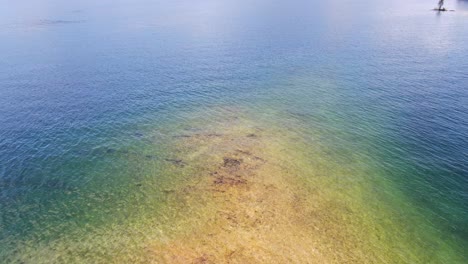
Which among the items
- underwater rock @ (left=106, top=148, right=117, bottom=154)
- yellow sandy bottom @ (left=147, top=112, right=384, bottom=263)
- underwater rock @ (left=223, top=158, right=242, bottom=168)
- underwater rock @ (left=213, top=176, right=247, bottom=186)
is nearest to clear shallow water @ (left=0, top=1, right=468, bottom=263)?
underwater rock @ (left=106, top=148, right=117, bottom=154)

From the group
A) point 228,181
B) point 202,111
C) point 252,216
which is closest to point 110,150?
point 202,111

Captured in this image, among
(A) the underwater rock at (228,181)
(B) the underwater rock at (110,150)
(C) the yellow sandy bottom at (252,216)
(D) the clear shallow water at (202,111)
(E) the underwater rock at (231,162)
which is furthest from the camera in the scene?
(B) the underwater rock at (110,150)

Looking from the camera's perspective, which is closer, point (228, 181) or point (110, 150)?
point (228, 181)

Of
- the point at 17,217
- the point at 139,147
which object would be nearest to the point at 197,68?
the point at 139,147

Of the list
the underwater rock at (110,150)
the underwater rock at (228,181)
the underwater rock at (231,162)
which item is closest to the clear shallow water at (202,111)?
the underwater rock at (110,150)

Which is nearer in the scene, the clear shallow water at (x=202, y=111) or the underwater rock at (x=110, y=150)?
the clear shallow water at (x=202, y=111)

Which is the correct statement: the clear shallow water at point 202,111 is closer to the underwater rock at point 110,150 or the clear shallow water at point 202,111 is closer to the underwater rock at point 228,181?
the underwater rock at point 110,150

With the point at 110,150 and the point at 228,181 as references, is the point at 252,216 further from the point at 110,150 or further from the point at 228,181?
the point at 110,150

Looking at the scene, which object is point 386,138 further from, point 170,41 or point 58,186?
point 170,41

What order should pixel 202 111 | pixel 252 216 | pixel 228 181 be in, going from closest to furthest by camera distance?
pixel 252 216
pixel 228 181
pixel 202 111
